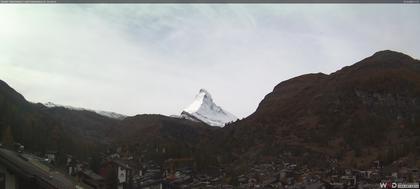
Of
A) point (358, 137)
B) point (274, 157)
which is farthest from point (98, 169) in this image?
point (358, 137)

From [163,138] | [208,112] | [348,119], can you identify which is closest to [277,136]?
[348,119]

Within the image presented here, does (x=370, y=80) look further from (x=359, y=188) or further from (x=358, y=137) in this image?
(x=359, y=188)

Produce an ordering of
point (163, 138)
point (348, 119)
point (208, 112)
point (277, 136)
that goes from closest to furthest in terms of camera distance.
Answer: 1. point (348, 119)
2. point (277, 136)
3. point (163, 138)
4. point (208, 112)

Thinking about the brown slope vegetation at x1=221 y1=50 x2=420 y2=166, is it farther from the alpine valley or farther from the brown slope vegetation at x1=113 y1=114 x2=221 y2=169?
the brown slope vegetation at x1=113 y1=114 x2=221 y2=169

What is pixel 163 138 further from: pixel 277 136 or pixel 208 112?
pixel 208 112

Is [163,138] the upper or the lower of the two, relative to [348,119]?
lower

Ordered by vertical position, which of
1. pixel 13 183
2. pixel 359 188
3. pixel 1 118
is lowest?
pixel 359 188
